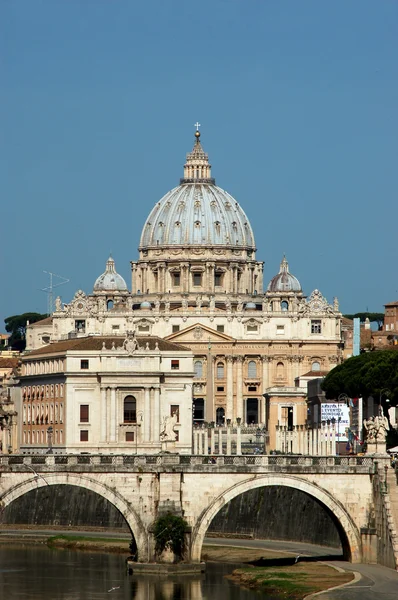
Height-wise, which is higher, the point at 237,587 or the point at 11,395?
the point at 11,395

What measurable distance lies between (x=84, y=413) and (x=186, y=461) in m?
65.2

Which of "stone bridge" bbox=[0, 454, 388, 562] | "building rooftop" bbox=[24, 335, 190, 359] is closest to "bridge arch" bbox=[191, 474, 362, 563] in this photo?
"stone bridge" bbox=[0, 454, 388, 562]

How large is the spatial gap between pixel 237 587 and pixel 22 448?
250ft

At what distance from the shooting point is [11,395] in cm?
18012

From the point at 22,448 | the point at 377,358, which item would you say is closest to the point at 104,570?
the point at 377,358

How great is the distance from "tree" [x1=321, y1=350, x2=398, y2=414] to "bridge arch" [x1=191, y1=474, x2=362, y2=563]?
122ft

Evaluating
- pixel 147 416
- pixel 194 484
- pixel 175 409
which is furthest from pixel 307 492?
pixel 175 409

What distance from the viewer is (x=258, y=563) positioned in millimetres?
102188

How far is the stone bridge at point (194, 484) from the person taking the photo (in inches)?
3792

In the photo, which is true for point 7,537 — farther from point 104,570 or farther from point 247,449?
point 247,449

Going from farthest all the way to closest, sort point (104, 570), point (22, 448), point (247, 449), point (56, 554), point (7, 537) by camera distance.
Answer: point (22, 448)
point (247, 449)
point (7, 537)
point (56, 554)
point (104, 570)

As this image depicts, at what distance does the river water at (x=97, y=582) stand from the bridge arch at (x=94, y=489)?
1648 mm

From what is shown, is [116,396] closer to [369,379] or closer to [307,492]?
[369,379]

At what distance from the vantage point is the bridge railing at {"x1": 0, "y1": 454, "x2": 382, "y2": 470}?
96938mm
